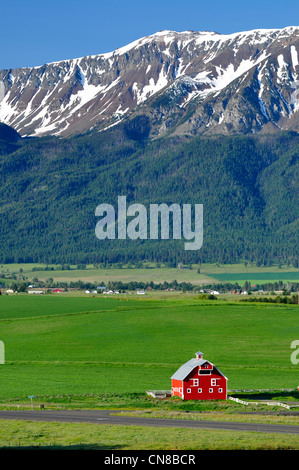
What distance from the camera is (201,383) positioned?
91.3m

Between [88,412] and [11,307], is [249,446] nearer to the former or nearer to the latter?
[88,412]

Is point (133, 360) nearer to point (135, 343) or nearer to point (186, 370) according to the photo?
point (135, 343)

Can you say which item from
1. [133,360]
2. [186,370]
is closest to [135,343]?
[133,360]

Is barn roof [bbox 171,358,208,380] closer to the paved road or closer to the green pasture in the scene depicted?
the green pasture

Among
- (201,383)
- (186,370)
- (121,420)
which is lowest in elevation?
(121,420)

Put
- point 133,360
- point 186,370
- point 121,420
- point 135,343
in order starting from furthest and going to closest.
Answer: point 135,343
point 133,360
point 186,370
point 121,420

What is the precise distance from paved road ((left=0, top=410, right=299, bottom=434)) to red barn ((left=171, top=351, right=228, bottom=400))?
45.2ft

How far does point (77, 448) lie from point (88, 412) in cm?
1992

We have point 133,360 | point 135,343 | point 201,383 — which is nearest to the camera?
point 201,383

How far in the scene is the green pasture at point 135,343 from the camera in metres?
100

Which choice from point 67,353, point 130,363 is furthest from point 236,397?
point 67,353

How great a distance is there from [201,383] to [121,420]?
2014 centimetres

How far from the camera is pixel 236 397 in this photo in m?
88.9

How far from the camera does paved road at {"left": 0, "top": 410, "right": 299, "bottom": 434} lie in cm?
6812
